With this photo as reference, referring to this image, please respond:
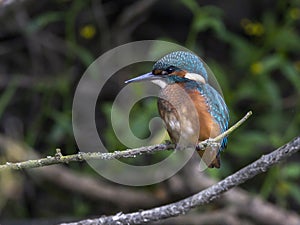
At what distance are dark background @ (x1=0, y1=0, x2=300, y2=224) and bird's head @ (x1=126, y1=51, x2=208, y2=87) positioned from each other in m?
1.13

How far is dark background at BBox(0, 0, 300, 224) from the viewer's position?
3.08m

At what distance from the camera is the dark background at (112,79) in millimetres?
3080

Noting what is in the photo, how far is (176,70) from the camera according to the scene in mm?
1701

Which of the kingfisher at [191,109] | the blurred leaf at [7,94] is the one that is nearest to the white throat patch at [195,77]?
the kingfisher at [191,109]

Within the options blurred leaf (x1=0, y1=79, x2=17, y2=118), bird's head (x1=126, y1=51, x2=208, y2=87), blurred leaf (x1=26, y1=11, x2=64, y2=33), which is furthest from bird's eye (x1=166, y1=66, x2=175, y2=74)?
blurred leaf (x1=0, y1=79, x2=17, y2=118)

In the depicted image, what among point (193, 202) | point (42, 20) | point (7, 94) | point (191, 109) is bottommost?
point (193, 202)

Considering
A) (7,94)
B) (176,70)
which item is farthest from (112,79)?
(176,70)

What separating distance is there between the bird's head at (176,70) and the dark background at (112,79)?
1134 millimetres

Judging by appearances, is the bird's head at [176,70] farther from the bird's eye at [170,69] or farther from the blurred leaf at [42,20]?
the blurred leaf at [42,20]

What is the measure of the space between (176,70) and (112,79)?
1875mm

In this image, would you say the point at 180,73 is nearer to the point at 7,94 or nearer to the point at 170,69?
the point at 170,69

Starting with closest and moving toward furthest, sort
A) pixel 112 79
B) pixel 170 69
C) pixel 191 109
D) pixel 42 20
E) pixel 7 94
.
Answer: pixel 170 69, pixel 191 109, pixel 42 20, pixel 7 94, pixel 112 79

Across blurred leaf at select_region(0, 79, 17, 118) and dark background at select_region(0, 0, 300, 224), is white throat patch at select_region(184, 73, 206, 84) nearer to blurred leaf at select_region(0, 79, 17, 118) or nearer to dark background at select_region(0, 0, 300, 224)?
dark background at select_region(0, 0, 300, 224)

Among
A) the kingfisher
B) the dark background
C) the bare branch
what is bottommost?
the bare branch
